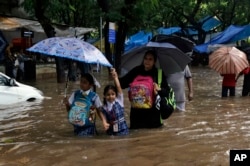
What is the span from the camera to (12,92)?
1114 cm

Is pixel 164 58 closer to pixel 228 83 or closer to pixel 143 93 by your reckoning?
pixel 143 93

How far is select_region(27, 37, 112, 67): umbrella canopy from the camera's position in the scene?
596cm

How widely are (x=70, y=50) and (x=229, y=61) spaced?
267 inches

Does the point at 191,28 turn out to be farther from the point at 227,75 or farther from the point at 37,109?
the point at 37,109

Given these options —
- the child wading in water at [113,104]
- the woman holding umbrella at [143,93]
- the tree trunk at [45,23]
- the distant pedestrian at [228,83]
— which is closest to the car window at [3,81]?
the woman holding umbrella at [143,93]

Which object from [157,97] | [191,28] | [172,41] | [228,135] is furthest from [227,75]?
[191,28]

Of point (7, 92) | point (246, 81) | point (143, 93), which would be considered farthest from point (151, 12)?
point (143, 93)

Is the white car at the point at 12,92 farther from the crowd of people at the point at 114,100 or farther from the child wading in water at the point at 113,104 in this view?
the child wading in water at the point at 113,104

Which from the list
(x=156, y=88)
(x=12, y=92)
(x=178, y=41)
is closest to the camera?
(x=156, y=88)

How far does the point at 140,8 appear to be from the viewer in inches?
725

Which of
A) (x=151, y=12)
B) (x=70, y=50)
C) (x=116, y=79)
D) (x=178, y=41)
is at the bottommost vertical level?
(x=116, y=79)

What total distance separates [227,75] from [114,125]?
6.43 meters

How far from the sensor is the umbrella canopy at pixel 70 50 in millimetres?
5965

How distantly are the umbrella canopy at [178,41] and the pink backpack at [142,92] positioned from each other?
150 centimetres
